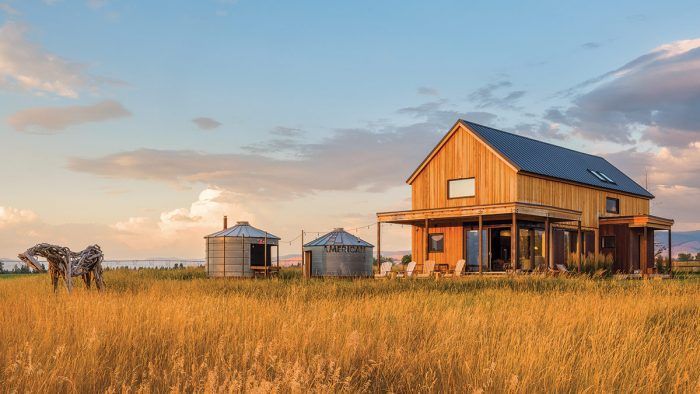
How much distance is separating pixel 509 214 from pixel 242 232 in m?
17.4

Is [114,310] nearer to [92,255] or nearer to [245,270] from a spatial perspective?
[92,255]

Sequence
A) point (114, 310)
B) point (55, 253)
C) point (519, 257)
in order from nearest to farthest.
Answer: point (114, 310) < point (55, 253) < point (519, 257)

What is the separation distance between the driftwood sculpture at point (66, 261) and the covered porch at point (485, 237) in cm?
1514

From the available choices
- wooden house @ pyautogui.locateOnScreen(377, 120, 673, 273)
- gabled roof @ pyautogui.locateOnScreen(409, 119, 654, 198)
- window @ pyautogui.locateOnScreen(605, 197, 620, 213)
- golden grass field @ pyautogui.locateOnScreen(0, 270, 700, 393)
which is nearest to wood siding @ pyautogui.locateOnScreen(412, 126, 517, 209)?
wooden house @ pyautogui.locateOnScreen(377, 120, 673, 273)

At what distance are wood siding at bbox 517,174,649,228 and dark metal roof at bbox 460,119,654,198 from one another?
40 cm

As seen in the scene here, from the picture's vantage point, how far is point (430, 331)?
9.12m

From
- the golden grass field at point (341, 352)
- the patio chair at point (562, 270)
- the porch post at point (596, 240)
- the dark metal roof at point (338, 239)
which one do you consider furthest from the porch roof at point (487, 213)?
the golden grass field at point (341, 352)

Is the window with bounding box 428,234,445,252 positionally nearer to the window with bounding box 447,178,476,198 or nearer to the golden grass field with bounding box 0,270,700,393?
the window with bounding box 447,178,476,198

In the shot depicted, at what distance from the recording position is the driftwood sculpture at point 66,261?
1504 centimetres

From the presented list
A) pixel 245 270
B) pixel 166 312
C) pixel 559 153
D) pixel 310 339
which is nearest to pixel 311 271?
pixel 245 270

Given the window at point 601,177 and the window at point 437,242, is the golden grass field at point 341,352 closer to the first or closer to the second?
the window at point 437,242

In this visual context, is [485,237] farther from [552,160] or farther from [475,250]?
[552,160]

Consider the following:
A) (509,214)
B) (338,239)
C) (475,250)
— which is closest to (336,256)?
(338,239)

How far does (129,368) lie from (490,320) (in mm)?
5656
